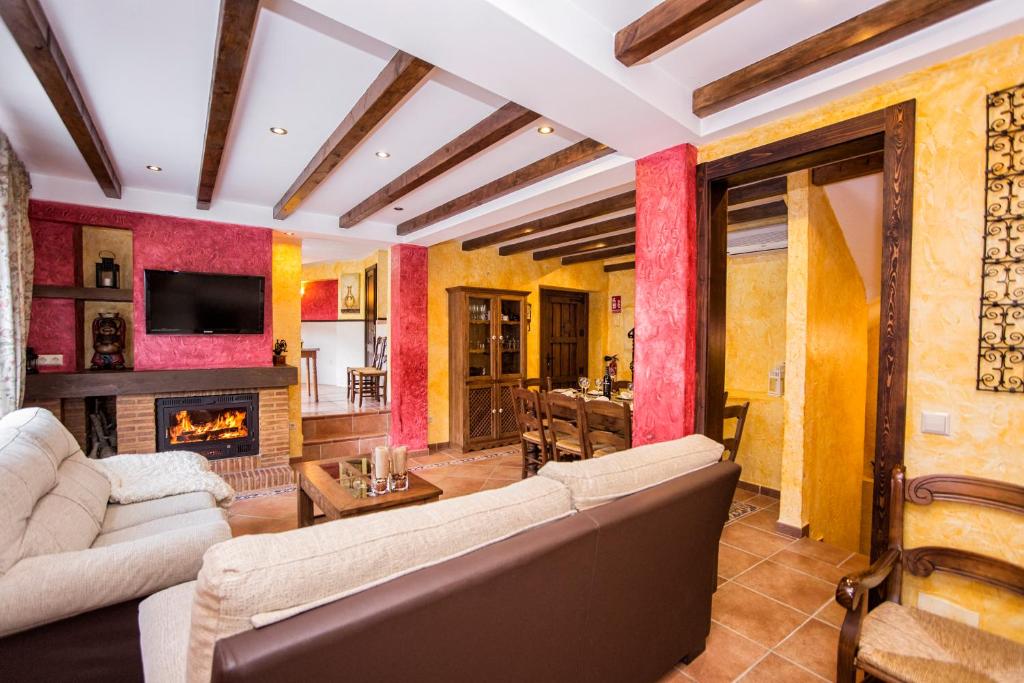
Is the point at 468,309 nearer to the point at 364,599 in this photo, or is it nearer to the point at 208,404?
the point at 208,404

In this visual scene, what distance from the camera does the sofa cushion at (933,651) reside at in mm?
1313

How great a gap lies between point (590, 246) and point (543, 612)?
486 centimetres

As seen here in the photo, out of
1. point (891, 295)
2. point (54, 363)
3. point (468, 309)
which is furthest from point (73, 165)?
point (891, 295)

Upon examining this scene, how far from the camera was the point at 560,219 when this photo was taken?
445 centimetres

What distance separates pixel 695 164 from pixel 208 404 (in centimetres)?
446

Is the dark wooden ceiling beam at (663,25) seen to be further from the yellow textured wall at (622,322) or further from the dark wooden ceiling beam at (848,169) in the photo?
the yellow textured wall at (622,322)

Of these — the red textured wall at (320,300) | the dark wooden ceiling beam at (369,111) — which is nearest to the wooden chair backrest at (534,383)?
the dark wooden ceiling beam at (369,111)

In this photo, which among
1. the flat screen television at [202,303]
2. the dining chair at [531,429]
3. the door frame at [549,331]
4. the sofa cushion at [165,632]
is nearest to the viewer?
the sofa cushion at [165,632]

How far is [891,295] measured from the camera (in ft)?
6.43

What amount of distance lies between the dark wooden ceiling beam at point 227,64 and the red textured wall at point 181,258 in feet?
5.38

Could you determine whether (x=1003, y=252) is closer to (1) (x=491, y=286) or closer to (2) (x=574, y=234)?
(2) (x=574, y=234)

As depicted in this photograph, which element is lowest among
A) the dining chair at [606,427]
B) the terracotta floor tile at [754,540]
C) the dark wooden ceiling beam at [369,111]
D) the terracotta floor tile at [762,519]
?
the terracotta floor tile at [762,519]

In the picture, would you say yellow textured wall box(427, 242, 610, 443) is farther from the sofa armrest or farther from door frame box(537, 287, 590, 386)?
the sofa armrest

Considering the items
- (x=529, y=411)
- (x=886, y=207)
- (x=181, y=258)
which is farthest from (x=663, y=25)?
(x=181, y=258)
